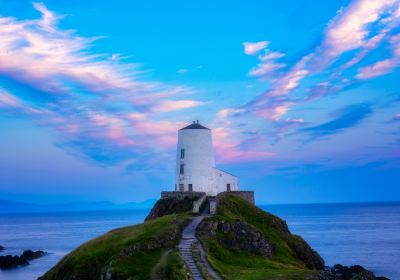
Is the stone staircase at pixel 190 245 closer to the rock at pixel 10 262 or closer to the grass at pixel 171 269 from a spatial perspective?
the grass at pixel 171 269

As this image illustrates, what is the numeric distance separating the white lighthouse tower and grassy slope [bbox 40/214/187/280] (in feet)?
66.9

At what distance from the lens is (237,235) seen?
5762 cm

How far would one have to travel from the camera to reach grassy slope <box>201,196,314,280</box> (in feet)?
146

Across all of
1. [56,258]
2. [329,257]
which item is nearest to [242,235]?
[329,257]

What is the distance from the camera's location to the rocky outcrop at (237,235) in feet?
184

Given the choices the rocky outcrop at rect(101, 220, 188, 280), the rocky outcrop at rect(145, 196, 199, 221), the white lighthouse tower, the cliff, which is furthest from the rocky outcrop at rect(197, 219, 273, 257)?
the white lighthouse tower

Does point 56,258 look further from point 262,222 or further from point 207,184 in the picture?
point 262,222

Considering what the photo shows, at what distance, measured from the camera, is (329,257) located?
106 metres

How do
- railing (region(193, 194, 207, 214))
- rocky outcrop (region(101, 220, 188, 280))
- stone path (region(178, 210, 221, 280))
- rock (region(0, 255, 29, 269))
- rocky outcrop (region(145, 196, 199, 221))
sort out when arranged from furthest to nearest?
rock (region(0, 255, 29, 269))
rocky outcrop (region(145, 196, 199, 221))
railing (region(193, 194, 207, 214))
rocky outcrop (region(101, 220, 188, 280))
stone path (region(178, 210, 221, 280))

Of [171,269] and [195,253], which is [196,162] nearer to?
[195,253]

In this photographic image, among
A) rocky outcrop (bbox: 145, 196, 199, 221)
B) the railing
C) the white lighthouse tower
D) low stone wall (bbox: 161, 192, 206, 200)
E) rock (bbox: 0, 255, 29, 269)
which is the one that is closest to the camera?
the railing

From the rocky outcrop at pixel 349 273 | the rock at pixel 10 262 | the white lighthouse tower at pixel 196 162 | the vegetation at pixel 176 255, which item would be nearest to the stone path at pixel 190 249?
the vegetation at pixel 176 255

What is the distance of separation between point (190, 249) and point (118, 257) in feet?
20.7

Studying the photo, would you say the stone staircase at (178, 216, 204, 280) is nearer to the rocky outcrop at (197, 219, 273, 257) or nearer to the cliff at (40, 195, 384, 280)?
the cliff at (40, 195, 384, 280)
